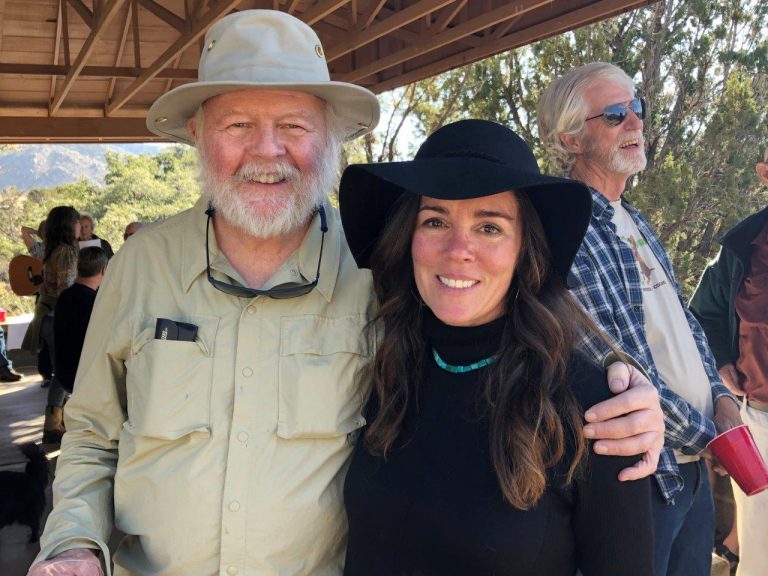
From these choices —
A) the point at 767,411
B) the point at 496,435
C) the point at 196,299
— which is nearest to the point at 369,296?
the point at 196,299

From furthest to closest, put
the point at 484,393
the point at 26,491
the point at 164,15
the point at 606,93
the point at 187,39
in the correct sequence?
the point at 164,15
the point at 187,39
the point at 26,491
the point at 606,93
the point at 484,393

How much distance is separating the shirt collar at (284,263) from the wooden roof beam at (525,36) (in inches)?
137

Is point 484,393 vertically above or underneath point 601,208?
underneath

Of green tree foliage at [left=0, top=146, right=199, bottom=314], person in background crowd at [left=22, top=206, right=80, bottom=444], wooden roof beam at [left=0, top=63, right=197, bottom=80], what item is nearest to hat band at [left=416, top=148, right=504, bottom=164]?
person in background crowd at [left=22, top=206, right=80, bottom=444]

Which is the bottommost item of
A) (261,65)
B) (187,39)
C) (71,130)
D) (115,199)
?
(261,65)

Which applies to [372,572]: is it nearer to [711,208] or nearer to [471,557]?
[471,557]

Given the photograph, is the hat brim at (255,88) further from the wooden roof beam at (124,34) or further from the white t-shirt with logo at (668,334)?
the wooden roof beam at (124,34)

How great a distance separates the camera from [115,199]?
107 feet

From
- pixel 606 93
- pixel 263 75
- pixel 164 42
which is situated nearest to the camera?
pixel 263 75

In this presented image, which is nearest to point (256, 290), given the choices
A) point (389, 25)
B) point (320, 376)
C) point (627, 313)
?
point (320, 376)

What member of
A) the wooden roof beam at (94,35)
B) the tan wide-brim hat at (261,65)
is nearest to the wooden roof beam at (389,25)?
the wooden roof beam at (94,35)

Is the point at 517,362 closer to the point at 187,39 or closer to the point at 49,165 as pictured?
the point at 187,39

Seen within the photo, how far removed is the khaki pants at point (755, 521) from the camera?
263 cm

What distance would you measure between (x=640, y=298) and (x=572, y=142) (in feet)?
1.87
